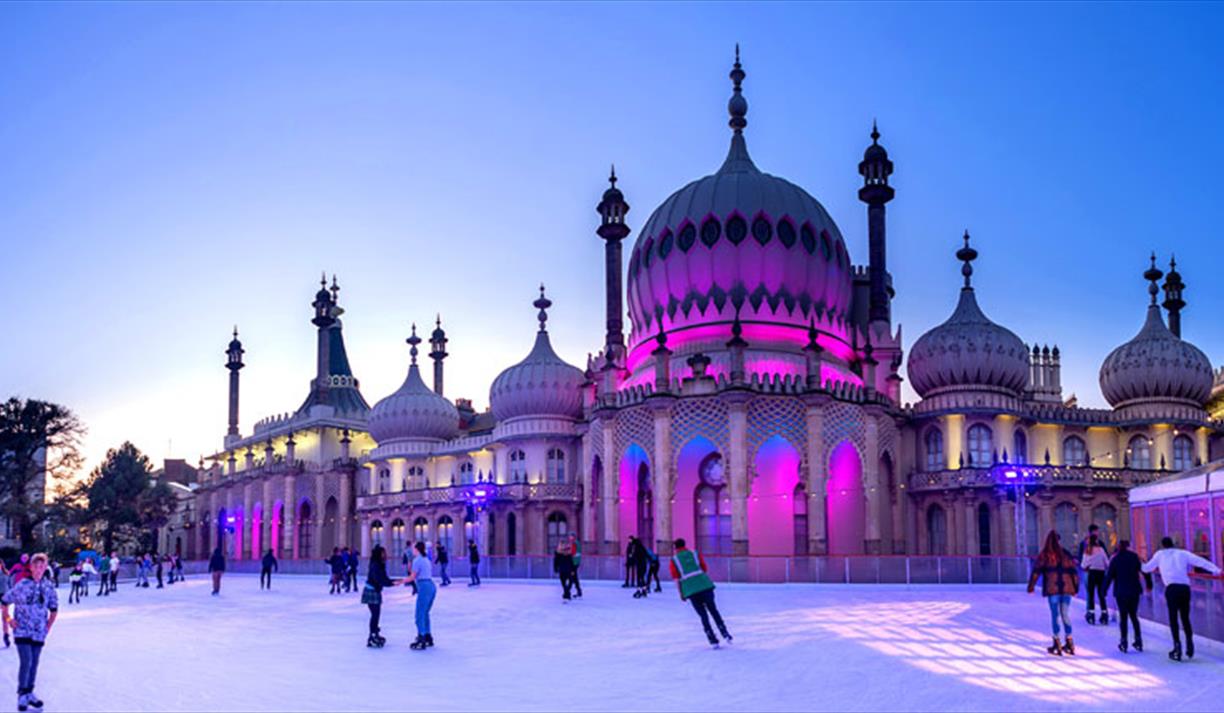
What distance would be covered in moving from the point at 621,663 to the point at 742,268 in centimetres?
3630

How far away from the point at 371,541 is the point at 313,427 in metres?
12.9

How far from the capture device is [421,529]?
6288cm

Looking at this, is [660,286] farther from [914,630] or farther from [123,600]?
[914,630]

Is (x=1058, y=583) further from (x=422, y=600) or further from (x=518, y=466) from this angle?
(x=518, y=466)

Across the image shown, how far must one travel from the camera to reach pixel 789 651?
17.1 m

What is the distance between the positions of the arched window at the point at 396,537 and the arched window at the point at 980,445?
30.7 metres

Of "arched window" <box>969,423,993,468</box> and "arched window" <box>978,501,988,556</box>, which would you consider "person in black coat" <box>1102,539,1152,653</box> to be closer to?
"arched window" <box>978,501,988,556</box>

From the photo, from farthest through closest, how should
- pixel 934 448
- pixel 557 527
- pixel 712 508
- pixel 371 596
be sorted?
pixel 557 527 → pixel 934 448 → pixel 712 508 → pixel 371 596

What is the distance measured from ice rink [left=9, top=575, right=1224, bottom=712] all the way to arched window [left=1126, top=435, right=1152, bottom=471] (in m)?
→ 29.6

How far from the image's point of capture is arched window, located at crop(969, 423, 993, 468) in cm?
5062

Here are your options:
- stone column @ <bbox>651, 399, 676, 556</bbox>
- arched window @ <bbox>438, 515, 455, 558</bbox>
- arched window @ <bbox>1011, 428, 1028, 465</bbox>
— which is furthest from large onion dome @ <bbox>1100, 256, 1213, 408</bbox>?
arched window @ <bbox>438, 515, 455, 558</bbox>

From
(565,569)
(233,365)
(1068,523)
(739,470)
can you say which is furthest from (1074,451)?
(233,365)

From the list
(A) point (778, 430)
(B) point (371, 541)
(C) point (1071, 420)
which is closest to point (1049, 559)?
(A) point (778, 430)

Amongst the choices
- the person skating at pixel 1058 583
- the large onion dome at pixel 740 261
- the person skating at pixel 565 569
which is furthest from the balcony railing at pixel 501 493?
the person skating at pixel 1058 583
